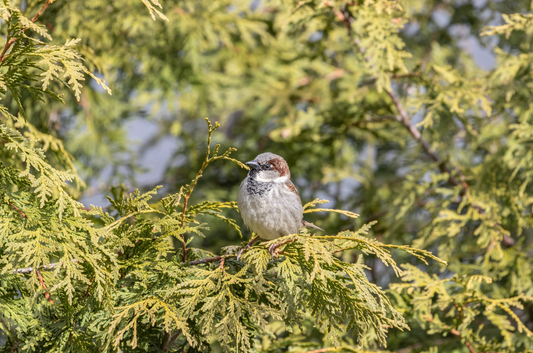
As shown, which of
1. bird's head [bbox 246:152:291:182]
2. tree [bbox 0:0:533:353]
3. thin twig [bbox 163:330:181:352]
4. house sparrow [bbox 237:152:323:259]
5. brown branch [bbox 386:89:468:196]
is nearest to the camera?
tree [bbox 0:0:533:353]

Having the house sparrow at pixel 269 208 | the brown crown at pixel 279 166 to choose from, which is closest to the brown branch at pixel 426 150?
the brown crown at pixel 279 166

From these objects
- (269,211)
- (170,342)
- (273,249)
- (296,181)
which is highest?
(273,249)

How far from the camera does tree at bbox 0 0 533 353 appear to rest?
5.81 ft

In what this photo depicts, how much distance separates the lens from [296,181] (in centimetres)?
564

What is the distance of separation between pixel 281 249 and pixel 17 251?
100cm

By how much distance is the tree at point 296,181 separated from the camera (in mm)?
1771

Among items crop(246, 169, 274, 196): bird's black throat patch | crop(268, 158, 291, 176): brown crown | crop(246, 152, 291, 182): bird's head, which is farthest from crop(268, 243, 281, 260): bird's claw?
crop(268, 158, 291, 176): brown crown

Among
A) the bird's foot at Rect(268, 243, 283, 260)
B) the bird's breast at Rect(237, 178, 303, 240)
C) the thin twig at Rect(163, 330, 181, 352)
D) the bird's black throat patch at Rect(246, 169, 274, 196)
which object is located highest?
the bird's foot at Rect(268, 243, 283, 260)

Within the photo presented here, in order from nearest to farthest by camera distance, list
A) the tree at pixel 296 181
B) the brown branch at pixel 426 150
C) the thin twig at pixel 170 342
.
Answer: the tree at pixel 296 181 < the thin twig at pixel 170 342 < the brown branch at pixel 426 150

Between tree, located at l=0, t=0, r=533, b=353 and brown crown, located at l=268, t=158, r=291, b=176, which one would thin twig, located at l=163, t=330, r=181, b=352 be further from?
brown crown, located at l=268, t=158, r=291, b=176

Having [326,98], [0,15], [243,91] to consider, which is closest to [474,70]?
[326,98]

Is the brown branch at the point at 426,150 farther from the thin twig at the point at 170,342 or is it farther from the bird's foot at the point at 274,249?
the thin twig at the point at 170,342

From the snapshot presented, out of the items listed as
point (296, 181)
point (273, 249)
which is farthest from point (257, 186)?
point (296, 181)

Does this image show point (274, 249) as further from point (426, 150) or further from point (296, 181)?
point (296, 181)
